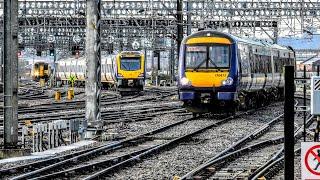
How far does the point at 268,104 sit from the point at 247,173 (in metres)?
25.5

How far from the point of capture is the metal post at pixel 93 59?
22.1 meters

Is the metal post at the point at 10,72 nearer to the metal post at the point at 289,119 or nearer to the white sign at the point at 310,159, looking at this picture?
the metal post at the point at 289,119

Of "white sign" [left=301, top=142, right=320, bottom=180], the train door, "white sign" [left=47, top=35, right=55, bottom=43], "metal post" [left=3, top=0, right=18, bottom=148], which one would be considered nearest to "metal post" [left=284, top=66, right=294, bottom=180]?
"white sign" [left=301, top=142, right=320, bottom=180]

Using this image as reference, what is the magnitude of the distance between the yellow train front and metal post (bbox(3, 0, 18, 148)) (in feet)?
122

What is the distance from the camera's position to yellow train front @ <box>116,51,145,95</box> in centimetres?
5538

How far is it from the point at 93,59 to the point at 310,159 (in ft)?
50.8

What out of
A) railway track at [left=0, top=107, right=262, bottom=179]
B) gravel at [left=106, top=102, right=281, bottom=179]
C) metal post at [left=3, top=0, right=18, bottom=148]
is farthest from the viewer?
metal post at [left=3, top=0, right=18, bottom=148]

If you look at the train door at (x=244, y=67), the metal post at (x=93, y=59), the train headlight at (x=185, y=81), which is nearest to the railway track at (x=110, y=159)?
the metal post at (x=93, y=59)

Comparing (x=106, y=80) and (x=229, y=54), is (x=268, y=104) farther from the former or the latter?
(x=106, y=80)

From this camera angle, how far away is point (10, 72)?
18156mm

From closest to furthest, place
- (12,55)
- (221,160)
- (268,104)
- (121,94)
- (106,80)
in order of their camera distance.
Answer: (221,160)
(12,55)
(268,104)
(121,94)
(106,80)

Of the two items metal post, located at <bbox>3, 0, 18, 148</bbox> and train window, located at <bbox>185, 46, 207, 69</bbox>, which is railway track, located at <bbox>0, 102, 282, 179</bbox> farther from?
train window, located at <bbox>185, 46, 207, 69</bbox>

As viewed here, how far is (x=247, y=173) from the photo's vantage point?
1433 centimetres

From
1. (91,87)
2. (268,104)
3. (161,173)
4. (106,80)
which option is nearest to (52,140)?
(91,87)
